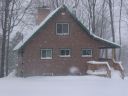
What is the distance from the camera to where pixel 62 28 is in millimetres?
37750

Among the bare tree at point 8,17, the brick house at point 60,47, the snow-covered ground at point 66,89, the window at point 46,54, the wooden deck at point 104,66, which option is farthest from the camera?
the bare tree at point 8,17

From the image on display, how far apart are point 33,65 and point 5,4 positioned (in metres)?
10.5

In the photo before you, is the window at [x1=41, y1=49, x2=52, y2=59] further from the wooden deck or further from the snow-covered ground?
the snow-covered ground

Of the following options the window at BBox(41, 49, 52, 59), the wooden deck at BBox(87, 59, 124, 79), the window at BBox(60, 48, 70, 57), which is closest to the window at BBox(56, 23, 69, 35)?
the window at BBox(60, 48, 70, 57)

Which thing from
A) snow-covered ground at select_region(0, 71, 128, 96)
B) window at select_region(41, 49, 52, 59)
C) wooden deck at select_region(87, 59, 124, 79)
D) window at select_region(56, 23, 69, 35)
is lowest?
snow-covered ground at select_region(0, 71, 128, 96)

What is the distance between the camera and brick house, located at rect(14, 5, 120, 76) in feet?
122

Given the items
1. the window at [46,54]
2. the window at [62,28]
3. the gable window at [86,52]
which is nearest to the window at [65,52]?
the window at [46,54]

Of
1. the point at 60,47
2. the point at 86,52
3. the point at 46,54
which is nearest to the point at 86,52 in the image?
the point at 86,52

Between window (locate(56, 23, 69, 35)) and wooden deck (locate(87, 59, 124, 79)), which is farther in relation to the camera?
window (locate(56, 23, 69, 35))

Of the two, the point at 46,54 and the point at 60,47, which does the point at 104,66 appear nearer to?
the point at 60,47

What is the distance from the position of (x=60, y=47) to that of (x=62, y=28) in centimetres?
200

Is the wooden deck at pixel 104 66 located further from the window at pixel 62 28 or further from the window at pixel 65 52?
the window at pixel 62 28

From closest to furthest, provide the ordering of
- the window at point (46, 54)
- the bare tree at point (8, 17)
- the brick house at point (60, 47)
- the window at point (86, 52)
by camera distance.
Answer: the brick house at point (60, 47) < the window at point (46, 54) < the window at point (86, 52) < the bare tree at point (8, 17)

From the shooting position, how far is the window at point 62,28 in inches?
1486
